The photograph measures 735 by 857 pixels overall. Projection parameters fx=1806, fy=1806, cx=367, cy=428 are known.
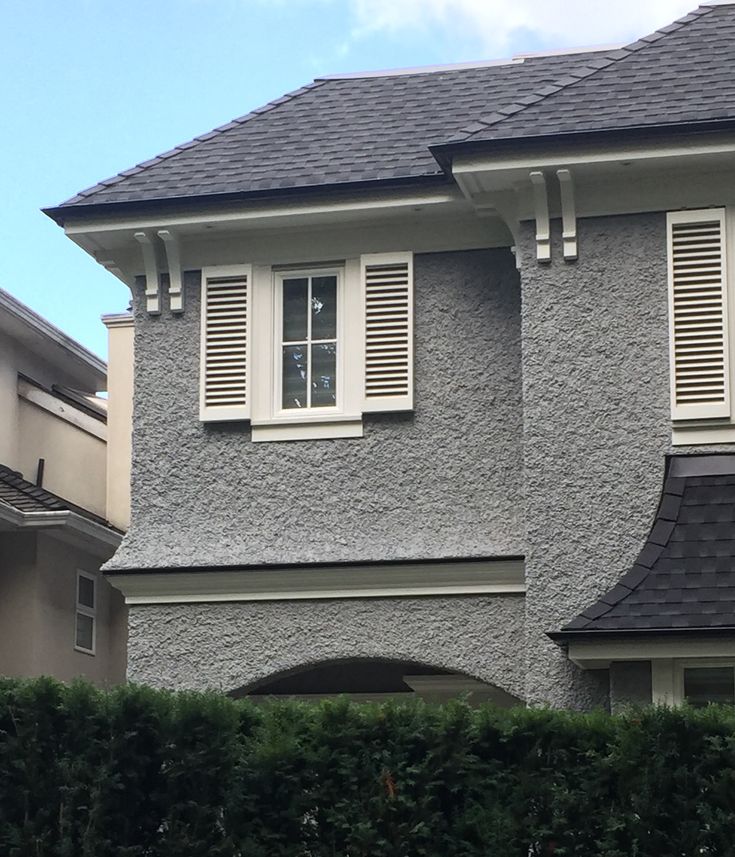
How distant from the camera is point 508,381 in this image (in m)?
14.9

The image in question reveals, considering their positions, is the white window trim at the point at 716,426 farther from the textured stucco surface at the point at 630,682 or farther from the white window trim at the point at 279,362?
the white window trim at the point at 279,362

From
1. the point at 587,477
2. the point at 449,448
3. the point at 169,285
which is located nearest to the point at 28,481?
the point at 169,285

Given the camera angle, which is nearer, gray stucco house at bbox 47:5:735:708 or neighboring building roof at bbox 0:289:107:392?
gray stucco house at bbox 47:5:735:708

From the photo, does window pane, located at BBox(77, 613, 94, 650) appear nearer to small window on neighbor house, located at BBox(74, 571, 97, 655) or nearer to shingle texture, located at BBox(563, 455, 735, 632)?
small window on neighbor house, located at BBox(74, 571, 97, 655)

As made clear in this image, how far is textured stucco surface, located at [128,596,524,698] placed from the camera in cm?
1427

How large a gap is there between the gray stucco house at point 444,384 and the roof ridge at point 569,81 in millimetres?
56

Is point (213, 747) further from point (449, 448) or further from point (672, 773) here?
point (449, 448)

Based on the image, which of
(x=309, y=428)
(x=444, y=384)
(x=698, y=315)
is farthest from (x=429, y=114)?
(x=698, y=315)

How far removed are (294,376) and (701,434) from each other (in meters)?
3.57

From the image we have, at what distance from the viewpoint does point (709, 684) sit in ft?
41.4

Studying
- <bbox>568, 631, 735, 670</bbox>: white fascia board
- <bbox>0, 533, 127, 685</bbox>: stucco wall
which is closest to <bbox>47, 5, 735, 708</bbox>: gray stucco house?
<bbox>568, 631, 735, 670</bbox>: white fascia board

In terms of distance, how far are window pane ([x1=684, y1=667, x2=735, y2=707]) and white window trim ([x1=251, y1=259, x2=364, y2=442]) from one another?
3.68 metres

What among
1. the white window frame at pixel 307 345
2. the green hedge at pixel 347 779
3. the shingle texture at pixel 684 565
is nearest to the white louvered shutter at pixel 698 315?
the shingle texture at pixel 684 565

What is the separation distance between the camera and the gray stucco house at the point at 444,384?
1359 cm
